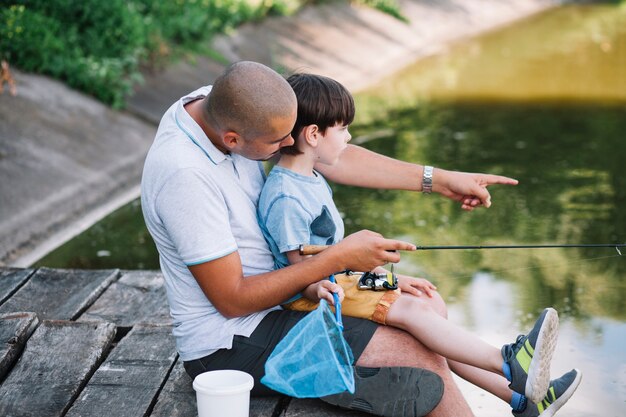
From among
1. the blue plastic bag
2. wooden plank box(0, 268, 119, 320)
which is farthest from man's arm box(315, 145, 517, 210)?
wooden plank box(0, 268, 119, 320)

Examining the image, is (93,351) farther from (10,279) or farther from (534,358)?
(534,358)

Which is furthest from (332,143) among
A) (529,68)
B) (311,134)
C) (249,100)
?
(529,68)

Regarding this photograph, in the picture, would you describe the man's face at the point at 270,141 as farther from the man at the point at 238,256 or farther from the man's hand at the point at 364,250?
the man's hand at the point at 364,250

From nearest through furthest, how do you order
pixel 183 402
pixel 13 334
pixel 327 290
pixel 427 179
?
pixel 327 290 → pixel 183 402 → pixel 13 334 → pixel 427 179

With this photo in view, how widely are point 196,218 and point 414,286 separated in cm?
83

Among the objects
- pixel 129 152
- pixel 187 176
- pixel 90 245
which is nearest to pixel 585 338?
pixel 187 176

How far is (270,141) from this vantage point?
2887 millimetres

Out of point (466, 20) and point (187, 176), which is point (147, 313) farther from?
point (466, 20)

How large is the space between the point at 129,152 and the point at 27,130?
2.59ft

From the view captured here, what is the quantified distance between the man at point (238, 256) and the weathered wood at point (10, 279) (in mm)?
1192

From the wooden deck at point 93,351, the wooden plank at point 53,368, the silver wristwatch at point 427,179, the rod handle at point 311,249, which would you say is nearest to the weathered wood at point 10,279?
the wooden deck at point 93,351

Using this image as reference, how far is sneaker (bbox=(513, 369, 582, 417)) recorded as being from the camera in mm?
2965

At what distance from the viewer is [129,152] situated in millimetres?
7414

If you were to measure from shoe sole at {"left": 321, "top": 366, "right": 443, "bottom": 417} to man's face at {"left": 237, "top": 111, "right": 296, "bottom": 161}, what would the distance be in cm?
72
